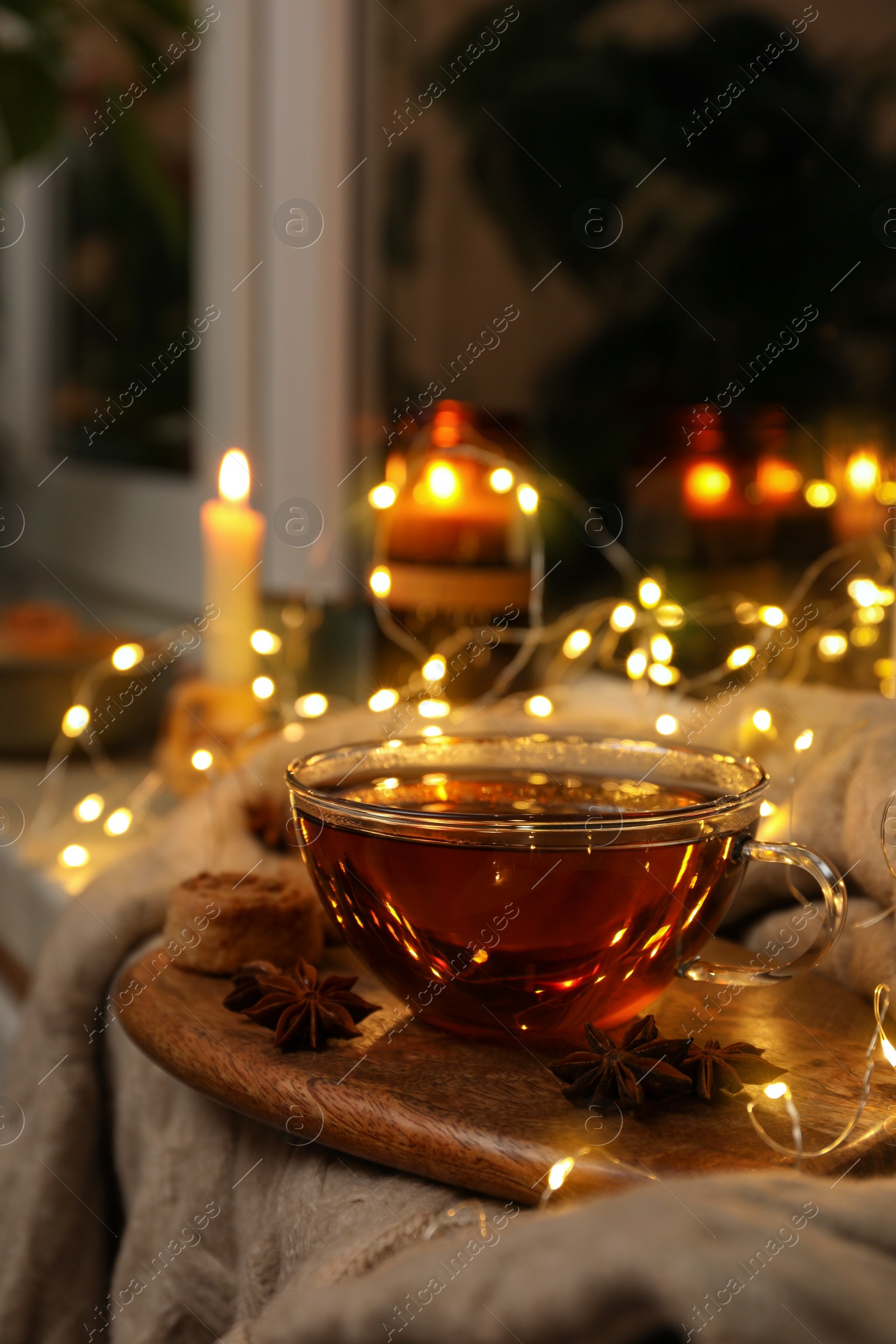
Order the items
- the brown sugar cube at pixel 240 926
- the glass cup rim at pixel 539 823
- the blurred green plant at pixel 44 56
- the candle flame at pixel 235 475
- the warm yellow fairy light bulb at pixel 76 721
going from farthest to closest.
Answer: the blurred green plant at pixel 44 56 → the warm yellow fairy light bulb at pixel 76 721 → the candle flame at pixel 235 475 → the brown sugar cube at pixel 240 926 → the glass cup rim at pixel 539 823

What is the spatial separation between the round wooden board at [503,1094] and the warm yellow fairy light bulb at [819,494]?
0.35 meters

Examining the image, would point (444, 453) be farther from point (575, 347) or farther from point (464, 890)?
point (464, 890)

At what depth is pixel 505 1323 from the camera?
9.9 inches

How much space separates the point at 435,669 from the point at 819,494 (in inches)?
9.9

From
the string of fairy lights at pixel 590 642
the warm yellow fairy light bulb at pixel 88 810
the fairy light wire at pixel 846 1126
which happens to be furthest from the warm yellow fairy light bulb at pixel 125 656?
the fairy light wire at pixel 846 1126

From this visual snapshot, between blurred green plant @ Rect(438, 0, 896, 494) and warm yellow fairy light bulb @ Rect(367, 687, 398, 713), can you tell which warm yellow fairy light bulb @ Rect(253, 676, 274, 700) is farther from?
blurred green plant @ Rect(438, 0, 896, 494)

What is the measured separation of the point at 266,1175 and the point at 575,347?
0.66m

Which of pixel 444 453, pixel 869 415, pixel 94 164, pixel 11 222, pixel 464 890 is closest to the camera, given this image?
pixel 464 890

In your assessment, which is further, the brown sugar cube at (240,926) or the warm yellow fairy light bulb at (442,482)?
the warm yellow fairy light bulb at (442,482)

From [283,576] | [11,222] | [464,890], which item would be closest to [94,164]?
[11,222]

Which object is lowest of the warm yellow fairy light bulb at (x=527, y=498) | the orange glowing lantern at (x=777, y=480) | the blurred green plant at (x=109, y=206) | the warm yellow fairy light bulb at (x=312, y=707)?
the warm yellow fairy light bulb at (x=312, y=707)

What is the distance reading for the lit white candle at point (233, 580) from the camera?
870mm

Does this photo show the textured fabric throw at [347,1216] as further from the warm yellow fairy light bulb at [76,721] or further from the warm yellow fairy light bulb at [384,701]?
the warm yellow fairy light bulb at [76,721]

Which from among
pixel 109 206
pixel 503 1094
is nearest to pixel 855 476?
pixel 503 1094
